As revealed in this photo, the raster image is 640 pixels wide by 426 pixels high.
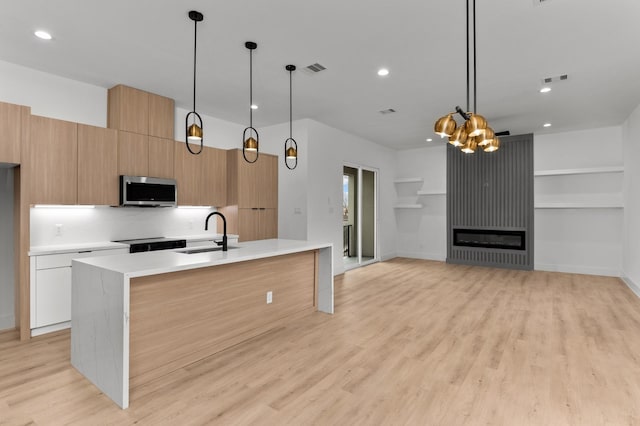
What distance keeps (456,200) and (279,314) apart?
5740mm

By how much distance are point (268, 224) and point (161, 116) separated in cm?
242

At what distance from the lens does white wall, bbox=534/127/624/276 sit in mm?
6508

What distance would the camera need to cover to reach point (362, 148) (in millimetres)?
7531

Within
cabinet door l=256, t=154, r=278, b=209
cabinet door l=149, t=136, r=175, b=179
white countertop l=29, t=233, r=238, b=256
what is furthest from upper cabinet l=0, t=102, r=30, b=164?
cabinet door l=256, t=154, r=278, b=209

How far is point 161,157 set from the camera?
467 centimetres

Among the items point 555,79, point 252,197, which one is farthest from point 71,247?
point 555,79

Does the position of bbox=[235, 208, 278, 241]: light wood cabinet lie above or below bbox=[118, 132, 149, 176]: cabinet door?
below

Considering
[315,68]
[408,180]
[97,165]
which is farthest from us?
[408,180]

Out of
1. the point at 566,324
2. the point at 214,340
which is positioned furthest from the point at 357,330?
the point at 566,324

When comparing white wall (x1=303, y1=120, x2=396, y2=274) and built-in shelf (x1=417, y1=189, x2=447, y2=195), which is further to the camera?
built-in shelf (x1=417, y1=189, x2=447, y2=195)

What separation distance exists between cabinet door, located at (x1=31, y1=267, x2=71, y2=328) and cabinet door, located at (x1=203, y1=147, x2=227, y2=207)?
217 cm

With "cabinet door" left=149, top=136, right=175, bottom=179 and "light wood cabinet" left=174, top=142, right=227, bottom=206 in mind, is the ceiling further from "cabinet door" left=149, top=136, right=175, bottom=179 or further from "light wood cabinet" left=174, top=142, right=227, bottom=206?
"light wood cabinet" left=174, top=142, right=227, bottom=206

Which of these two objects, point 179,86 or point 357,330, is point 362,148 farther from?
point 357,330

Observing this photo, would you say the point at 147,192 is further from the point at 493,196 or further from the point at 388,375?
the point at 493,196
